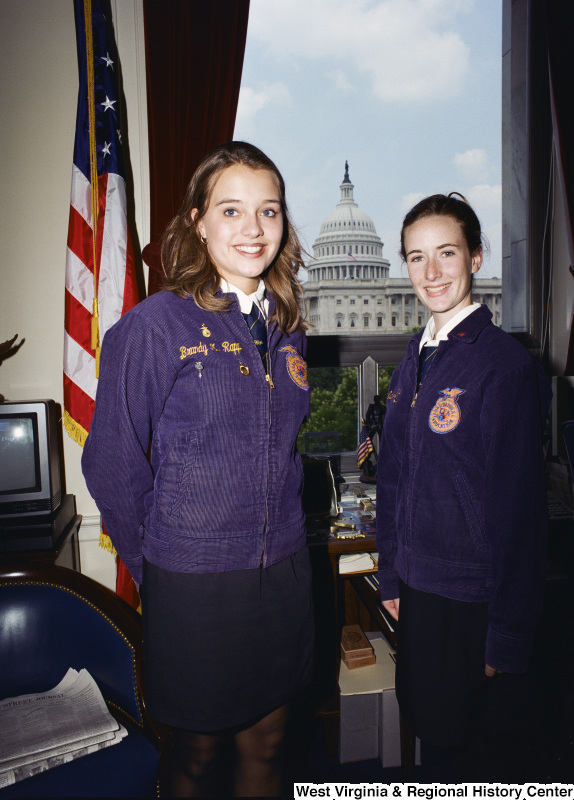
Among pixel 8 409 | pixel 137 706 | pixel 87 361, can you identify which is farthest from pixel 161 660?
pixel 87 361

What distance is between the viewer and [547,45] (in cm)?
235

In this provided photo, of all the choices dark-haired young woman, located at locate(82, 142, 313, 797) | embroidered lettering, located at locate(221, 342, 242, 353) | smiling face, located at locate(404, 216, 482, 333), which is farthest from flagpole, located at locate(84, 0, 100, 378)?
smiling face, located at locate(404, 216, 482, 333)

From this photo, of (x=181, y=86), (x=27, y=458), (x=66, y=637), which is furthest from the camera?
(x=181, y=86)

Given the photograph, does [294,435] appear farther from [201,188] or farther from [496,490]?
[201,188]

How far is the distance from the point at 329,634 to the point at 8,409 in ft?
4.65

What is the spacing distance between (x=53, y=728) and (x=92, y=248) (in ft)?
5.16

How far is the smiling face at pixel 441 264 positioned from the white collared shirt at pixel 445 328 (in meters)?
0.02

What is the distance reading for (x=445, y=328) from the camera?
1.21 metres

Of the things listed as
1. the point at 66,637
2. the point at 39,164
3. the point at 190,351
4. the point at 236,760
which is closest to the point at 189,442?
the point at 190,351

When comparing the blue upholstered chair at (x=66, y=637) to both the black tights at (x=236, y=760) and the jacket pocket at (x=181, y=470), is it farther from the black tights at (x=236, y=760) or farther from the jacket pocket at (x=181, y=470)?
the jacket pocket at (x=181, y=470)

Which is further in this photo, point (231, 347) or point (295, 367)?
point (295, 367)

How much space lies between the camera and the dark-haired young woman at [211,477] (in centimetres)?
99

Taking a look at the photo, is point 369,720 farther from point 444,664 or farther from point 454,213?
point 454,213

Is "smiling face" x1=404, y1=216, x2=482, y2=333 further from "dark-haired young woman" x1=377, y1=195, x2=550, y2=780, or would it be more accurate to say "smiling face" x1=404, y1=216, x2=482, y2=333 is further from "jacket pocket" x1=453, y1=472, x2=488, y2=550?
"jacket pocket" x1=453, y1=472, x2=488, y2=550
